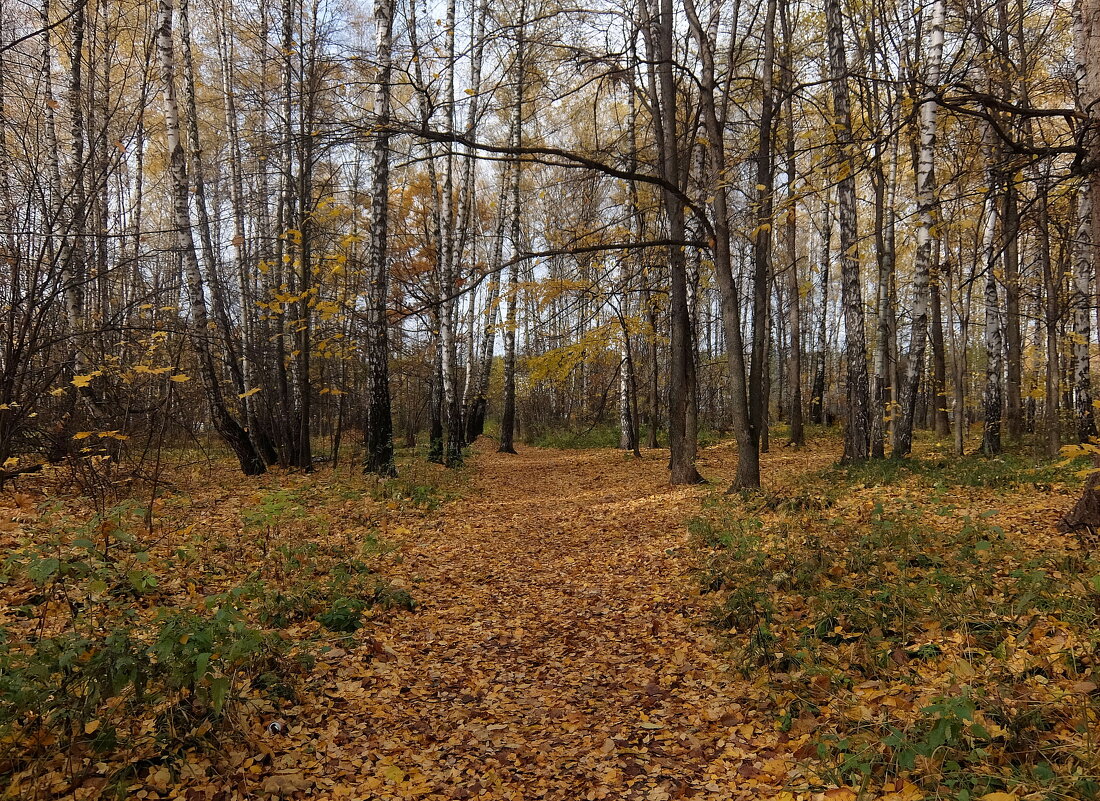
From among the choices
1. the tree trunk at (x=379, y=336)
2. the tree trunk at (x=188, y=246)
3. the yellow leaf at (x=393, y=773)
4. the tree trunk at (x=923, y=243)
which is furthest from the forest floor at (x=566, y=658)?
the tree trunk at (x=923, y=243)

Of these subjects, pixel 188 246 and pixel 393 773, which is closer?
pixel 393 773

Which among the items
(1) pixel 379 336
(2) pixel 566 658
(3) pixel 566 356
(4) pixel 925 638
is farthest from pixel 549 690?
(3) pixel 566 356

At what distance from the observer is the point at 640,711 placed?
3654 millimetres

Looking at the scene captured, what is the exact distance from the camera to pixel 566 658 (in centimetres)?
441

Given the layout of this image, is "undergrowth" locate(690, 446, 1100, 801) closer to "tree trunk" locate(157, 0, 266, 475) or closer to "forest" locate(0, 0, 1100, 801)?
"forest" locate(0, 0, 1100, 801)

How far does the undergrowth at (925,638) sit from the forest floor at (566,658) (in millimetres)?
18

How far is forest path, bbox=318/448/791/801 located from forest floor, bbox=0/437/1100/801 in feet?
0.07

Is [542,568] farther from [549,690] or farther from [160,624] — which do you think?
[160,624]

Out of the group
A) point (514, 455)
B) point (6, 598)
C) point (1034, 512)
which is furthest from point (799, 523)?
point (514, 455)

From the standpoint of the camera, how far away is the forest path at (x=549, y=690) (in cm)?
304

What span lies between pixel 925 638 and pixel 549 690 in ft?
8.13

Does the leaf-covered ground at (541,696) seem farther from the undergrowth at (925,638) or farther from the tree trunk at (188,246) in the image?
the tree trunk at (188,246)

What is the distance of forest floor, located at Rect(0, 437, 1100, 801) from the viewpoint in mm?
2678

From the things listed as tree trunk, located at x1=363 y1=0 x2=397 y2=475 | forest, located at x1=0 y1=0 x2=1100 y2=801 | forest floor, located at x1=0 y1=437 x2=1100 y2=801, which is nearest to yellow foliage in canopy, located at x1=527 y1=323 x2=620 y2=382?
forest, located at x1=0 y1=0 x2=1100 y2=801
